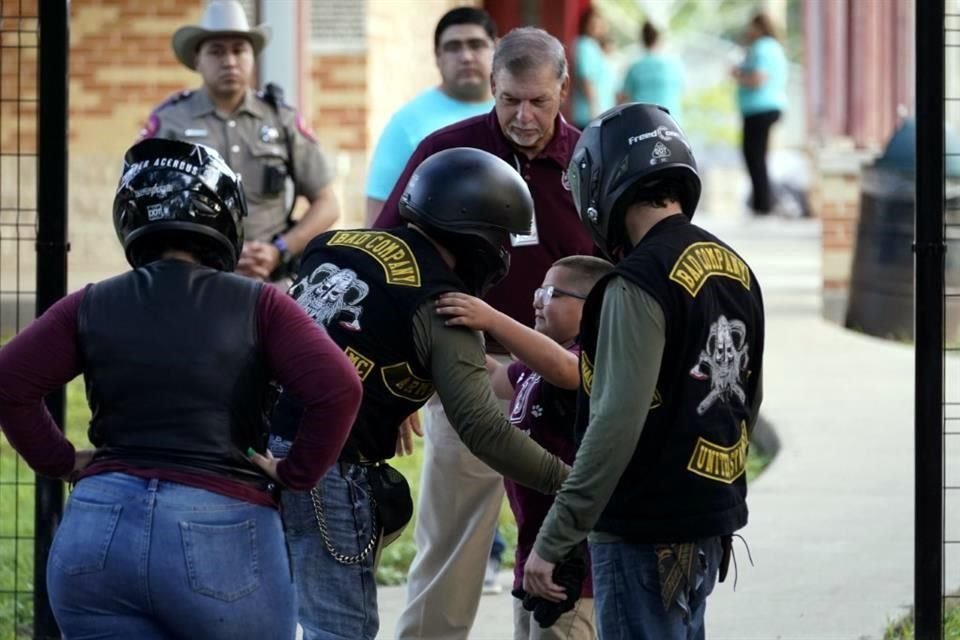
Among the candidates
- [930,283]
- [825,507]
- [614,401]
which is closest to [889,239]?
[825,507]

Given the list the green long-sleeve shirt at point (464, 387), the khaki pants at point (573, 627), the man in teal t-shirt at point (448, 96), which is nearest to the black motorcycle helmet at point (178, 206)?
the green long-sleeve shirt at point (464, 387)

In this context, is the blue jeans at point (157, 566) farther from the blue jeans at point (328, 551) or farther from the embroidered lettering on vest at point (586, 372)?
the embroidered lettering on vest at point (586, 372)

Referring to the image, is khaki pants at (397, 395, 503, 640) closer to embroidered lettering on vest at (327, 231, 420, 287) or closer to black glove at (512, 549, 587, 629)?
embroidered lettering on vest at (327, 231, 420, 287)

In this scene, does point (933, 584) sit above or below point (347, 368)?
below

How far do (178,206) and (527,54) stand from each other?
200cm

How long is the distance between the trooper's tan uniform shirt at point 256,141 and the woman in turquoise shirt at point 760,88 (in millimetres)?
13501

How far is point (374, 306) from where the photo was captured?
4.20 metres

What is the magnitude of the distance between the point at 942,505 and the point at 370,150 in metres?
9.54

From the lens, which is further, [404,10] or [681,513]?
[404,10]

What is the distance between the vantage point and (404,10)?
1598 cm

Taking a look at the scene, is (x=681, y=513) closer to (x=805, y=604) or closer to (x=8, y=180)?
(x=805, y=604)

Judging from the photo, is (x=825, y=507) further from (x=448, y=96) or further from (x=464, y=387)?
(x=464, y=387)

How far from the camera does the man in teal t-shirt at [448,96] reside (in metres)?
7.25

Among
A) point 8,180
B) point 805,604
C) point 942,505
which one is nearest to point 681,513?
point 942,505
